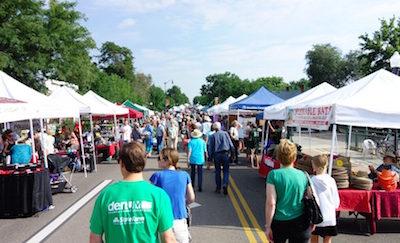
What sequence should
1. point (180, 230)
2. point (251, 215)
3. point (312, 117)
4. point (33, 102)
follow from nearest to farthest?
1. point (180, 230)
2. point (251, 215)
3. point (312, 117)
4. point (33, 102)

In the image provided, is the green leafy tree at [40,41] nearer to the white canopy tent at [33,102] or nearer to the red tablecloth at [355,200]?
the white canopy tent at [33,102]

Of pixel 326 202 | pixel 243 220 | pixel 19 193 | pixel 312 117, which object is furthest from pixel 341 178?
pixel 19 193

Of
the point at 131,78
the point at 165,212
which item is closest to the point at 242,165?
the point at 165,212

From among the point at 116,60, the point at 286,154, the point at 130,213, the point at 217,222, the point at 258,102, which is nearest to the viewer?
the point at 130,213

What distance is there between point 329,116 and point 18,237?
20.0 ft

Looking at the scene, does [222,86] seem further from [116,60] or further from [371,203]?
[371,203]

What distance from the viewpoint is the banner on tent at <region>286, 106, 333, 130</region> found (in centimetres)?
629

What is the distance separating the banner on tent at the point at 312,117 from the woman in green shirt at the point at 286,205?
10.8ft

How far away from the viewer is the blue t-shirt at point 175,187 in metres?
3.52

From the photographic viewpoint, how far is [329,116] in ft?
20.3

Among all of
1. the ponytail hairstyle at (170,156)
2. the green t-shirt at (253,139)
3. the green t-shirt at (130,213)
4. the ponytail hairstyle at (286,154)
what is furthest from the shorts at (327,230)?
the green t-shirt at (253,139)

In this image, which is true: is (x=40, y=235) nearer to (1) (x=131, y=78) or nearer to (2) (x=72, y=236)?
(2) (x=72, y=236)

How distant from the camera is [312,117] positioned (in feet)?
23.1

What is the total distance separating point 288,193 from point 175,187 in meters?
1.22
